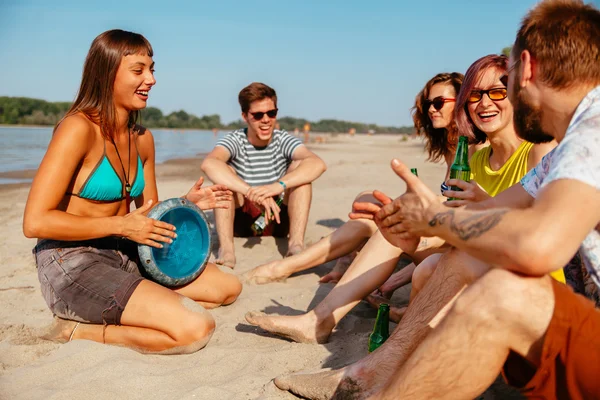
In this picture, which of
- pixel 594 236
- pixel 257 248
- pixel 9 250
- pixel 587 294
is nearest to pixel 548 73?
pixel 594 236

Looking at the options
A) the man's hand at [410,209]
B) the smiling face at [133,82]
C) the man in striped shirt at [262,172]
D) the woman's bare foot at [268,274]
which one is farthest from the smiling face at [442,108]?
the man's hand at [410,209]

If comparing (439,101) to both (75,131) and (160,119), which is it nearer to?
(75,131)

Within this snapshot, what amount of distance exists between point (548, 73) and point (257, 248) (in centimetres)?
402

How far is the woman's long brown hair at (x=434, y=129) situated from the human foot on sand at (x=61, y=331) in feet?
10.8

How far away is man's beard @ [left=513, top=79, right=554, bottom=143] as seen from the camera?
2.20 metres

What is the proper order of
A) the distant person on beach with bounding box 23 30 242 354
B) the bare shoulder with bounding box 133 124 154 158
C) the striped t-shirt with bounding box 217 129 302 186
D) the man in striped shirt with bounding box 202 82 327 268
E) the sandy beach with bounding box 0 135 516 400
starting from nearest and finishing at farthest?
1. the sandy beach with bounding box 0 135 516 400
2. the distant person on beach with bounding box 23 30 242 354
3. the bare shoulder with bounding box 133 124 154 158
4. the man in striped shirt with bounding box 202 82 327 268
5. the striped t-shirt with bounding box 217 129 302 186

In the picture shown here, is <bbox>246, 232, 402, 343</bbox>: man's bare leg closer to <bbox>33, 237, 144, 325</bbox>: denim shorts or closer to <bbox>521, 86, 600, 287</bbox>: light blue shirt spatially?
<bbox>33, 237, 144, 325</bbox>: denim shorts

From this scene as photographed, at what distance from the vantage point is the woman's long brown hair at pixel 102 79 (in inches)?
140

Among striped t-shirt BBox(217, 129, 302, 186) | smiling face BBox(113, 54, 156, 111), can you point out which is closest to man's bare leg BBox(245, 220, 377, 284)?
striped t-shirt BBox(217, 129, 302, 186)

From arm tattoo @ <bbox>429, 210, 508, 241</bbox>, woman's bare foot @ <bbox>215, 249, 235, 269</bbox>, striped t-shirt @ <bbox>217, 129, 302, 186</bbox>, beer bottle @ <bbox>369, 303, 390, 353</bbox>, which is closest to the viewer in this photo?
arm tattoo @ <bbox>429, 210, 508, 241</bbox>

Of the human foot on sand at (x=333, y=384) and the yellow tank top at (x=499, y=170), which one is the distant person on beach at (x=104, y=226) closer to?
the human foot on sand at (x=333, y=384)

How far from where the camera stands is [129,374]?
290 centimetres

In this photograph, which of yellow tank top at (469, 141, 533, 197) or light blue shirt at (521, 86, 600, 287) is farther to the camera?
yellow tank top at (469, 141, 533, 197)

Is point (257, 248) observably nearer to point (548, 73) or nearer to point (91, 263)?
point (91, 263)
